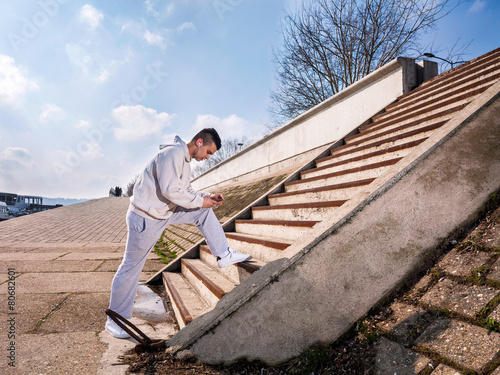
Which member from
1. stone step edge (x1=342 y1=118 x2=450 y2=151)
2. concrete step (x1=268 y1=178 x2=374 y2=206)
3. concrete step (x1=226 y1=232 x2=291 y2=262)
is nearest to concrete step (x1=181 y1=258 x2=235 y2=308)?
concrete step (x1=226 y1=232 x2=291 y2=262)

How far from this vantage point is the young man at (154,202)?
2770 millimetres

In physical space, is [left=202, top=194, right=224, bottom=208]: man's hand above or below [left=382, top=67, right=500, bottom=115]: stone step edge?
below

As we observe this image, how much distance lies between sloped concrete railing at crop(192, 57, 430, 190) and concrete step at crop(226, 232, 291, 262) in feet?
13.1

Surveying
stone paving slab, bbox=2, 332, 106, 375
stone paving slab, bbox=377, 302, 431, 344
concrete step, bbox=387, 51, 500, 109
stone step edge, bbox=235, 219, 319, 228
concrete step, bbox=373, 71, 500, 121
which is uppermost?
concrete step, bbox=387, 51, 500, 109

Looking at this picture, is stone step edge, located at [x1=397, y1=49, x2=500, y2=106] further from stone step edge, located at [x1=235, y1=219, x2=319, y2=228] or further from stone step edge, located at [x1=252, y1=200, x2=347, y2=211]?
stone step edge, located at [x1=235, y1=219, x2=319, y2=228]

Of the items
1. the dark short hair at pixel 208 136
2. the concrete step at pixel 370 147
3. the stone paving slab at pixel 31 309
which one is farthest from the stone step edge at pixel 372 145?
the stone paving slab at pixel 31 309

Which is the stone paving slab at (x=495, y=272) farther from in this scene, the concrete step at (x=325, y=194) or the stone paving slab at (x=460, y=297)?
the concrete step at (x=325, y=194)

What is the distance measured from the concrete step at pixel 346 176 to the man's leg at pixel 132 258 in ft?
8.45

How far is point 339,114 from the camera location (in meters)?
8.30

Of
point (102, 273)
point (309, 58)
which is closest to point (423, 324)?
point (102, 273)

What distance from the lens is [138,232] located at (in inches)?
111

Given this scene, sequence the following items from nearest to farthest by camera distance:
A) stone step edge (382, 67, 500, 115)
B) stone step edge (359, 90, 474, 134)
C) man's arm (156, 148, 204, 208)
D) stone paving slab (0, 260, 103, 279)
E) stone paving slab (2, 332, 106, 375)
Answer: stone paving slab (2, 332, 106, 375) < man's arm (156, 148, 204, 208) < stone step edge (359, 90, 474, 134) < stone step edge (382, 67, 500, 115) < stone paving slab (0, 260, 103, 279)

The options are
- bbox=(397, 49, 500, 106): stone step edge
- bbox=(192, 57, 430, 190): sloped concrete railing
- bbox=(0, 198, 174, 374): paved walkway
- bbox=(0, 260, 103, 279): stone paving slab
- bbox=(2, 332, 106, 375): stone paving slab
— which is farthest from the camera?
bbox=(192, 57, 430, 190): sloped concrete railing

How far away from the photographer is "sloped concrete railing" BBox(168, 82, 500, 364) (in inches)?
91.1
